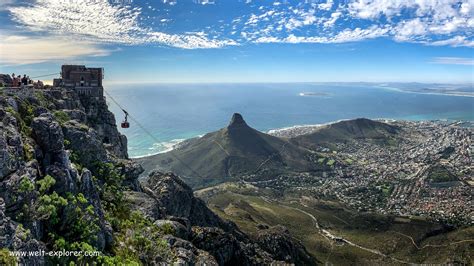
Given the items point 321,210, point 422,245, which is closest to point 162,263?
point 422,245

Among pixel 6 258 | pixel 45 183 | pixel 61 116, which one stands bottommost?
pixel 6 258

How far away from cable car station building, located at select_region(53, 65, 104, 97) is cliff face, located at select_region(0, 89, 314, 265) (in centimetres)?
648

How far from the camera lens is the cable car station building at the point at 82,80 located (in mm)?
52688

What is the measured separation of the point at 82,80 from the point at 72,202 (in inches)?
1309

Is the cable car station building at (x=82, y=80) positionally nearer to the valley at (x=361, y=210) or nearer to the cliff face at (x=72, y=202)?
the cliff face at (x=72, y=202)

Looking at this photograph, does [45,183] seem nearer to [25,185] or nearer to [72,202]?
[25,185]

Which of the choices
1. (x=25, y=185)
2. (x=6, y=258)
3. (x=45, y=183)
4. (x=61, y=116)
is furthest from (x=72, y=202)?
(x=61, y=116)

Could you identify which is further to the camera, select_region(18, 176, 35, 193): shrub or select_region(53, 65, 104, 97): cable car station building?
select_region(53, 65, 104, 97): cable car station building

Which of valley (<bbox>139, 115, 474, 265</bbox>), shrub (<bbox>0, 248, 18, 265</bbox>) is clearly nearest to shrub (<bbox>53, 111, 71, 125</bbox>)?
shrub (<bbox>0, 248, 18, 265</bbox>)

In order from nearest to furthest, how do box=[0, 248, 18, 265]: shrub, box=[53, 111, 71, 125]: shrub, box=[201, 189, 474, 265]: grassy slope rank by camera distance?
1. box=[0, 248, 18, 265]: shrub
2. box=[53, 111, 71, 125]: shrub
3. box=[201, 189, 474, 265]: grassy slope

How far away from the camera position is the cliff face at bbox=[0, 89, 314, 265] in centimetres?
2064

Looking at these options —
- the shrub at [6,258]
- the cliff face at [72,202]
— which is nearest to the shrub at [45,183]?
the cliff face at [72,202]

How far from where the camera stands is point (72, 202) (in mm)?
24500

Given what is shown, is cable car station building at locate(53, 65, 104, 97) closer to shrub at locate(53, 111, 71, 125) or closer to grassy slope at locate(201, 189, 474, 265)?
shrub at locate(53, 111, 71, 125)
